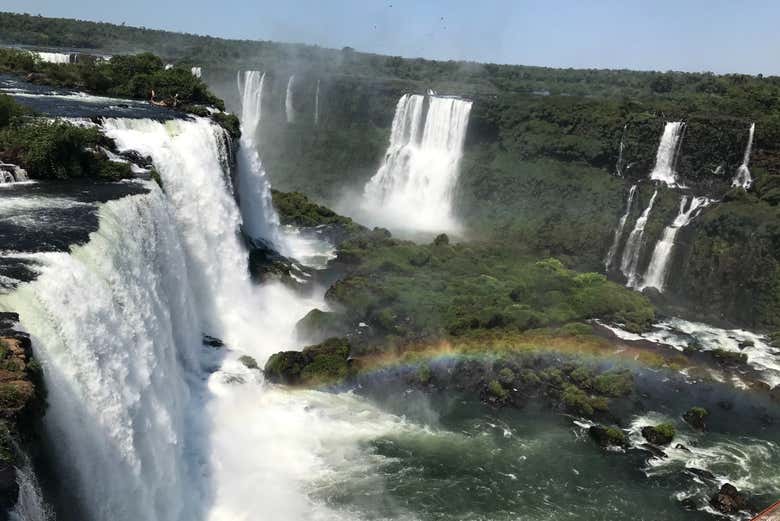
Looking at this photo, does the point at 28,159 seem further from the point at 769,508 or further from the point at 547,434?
the point at 769,508

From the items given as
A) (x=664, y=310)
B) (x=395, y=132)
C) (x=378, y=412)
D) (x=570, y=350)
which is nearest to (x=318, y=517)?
(x=378, y=412)

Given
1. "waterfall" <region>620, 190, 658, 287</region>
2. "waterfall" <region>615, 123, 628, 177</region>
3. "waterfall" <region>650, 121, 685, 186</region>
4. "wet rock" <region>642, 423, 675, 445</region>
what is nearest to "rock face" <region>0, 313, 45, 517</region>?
"wet rock" <region>642, 423, 675, 445</region>

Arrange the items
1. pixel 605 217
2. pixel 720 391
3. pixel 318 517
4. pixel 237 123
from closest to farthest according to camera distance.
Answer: pixel 318 517 → pixel 720 391 → pixel 237 123 → pixel 605 217

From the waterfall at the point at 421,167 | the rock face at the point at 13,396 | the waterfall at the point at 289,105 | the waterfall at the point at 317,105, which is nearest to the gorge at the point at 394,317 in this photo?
the rock face at the point at 13,396

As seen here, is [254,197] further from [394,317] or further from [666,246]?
[666,246]

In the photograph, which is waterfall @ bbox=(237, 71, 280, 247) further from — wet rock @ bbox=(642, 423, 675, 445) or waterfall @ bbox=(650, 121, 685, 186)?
waterfall @ bbox=(650, 121, 685, 186)

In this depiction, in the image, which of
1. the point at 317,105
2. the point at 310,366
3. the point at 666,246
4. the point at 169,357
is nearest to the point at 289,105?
the point at 317,105

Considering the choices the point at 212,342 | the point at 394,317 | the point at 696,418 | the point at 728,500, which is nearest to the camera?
the point at 728,500
